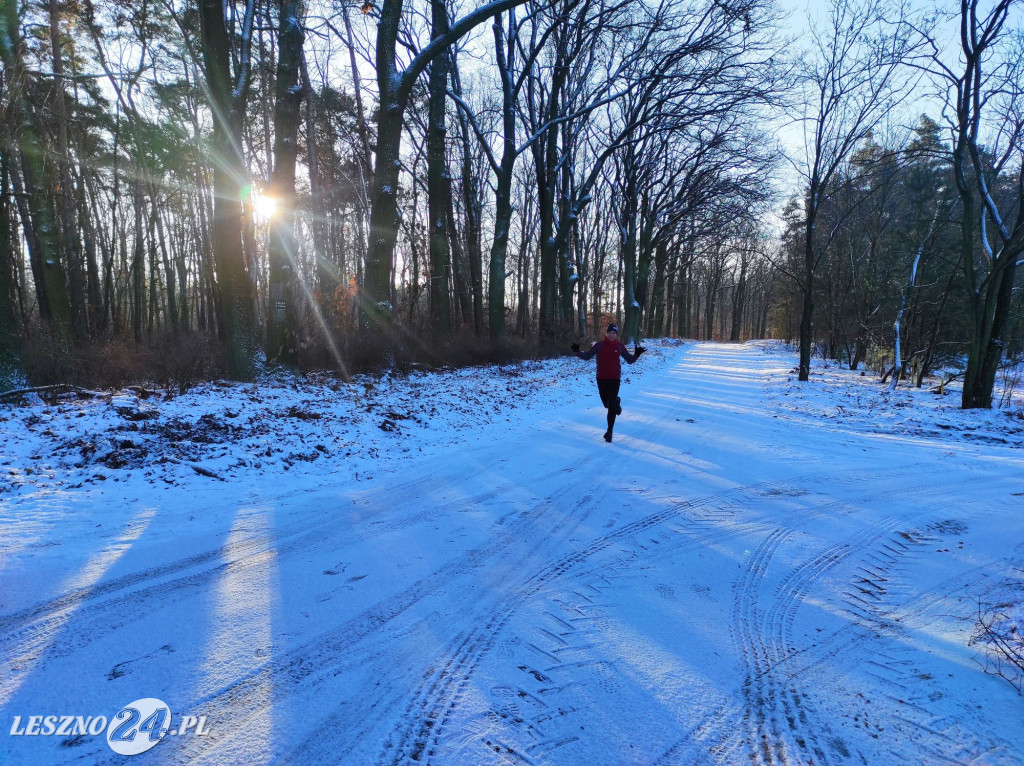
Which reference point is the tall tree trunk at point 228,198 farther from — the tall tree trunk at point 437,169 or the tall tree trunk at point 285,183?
the tall tree trunk at point 437,169

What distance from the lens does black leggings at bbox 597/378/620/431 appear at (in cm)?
754

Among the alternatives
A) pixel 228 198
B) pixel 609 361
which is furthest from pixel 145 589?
pixel 228 198

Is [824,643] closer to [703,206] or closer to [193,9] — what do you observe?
[193,9]

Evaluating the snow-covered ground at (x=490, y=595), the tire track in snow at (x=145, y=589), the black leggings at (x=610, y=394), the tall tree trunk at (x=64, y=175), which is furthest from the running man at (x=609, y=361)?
the tall tree trunk at (x=64, y=175)

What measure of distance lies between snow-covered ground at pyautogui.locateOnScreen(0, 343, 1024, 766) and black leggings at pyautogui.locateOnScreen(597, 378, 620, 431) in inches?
38.9

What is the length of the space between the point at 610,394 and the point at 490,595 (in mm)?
5184

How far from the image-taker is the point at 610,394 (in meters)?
7.81

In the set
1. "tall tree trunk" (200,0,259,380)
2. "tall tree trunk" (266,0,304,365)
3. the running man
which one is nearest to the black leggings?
the running man

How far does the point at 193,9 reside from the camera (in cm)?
1595

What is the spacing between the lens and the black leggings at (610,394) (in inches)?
297

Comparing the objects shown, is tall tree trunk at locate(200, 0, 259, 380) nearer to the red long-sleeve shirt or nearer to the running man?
the running man

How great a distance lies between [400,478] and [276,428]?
229 cm

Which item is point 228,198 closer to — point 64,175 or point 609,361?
point 609,361

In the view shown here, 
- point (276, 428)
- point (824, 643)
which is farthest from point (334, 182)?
point (824, 643)
